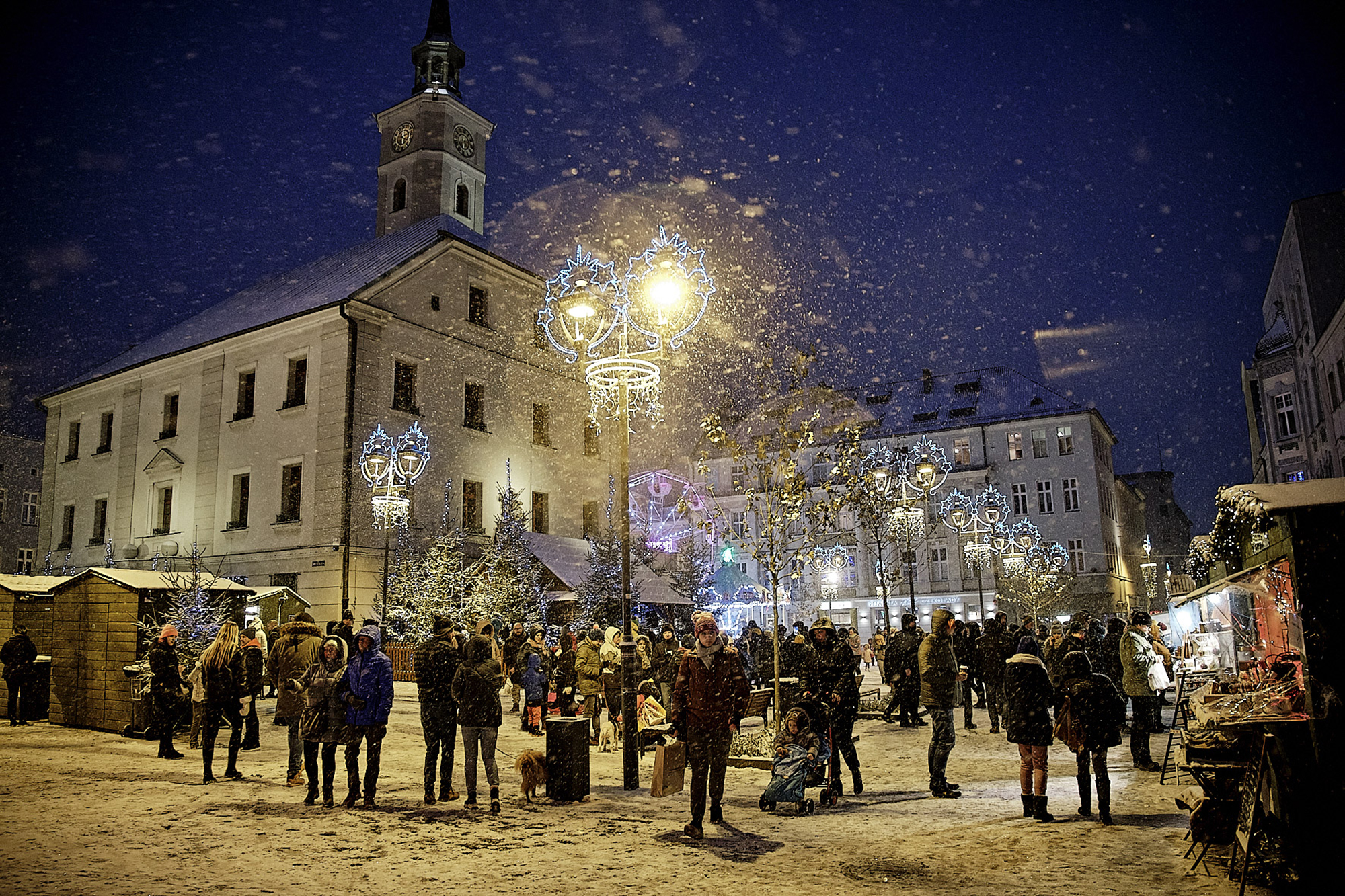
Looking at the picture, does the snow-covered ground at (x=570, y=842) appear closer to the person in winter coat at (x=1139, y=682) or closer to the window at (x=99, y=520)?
the person in winter coat at (x=1139, y=682)

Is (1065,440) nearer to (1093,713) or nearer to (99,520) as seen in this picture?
(1093,713)

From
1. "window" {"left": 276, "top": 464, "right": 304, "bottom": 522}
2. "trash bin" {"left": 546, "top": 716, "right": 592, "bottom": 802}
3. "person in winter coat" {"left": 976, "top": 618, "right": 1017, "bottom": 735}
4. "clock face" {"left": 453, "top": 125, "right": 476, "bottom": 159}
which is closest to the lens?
"trash bin" {"left": 546, "top": 716, "right": 592, "bottom": 802}

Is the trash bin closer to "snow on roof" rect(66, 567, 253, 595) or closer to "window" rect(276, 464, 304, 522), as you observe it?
"snow on roof" rect(66, 567, 253, 595)

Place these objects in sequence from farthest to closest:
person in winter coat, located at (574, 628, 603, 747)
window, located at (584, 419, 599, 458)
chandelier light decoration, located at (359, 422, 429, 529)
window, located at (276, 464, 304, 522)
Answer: window, located at (584, 419, 599, 458)
window, located at (276, 464, 304, 522)
chandelier light decoration, located at (359, 422, 429, 529)
person in winter coat, located at (574, 628, 603, 747)

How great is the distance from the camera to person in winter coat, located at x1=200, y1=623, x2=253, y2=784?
1039 cm

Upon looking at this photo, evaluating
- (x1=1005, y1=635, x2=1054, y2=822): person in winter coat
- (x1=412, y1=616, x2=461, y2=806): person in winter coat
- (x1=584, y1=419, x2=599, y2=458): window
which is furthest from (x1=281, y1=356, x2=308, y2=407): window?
(x1=1005, y1=635, x2=1054, y2=822): person in winter coat

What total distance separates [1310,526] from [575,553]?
29.8 metres

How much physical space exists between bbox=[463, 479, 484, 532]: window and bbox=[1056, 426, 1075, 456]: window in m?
39.5

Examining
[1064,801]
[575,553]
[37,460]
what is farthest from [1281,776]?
[37,460]

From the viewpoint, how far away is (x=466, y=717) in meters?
9.07

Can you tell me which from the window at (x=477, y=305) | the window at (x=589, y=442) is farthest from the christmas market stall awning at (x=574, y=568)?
the window at (x=477, y=305)

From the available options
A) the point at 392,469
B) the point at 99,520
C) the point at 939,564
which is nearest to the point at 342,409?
the point at 392,469

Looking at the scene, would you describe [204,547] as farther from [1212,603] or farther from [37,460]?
[37,460]

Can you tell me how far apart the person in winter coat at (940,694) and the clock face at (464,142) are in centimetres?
3601
